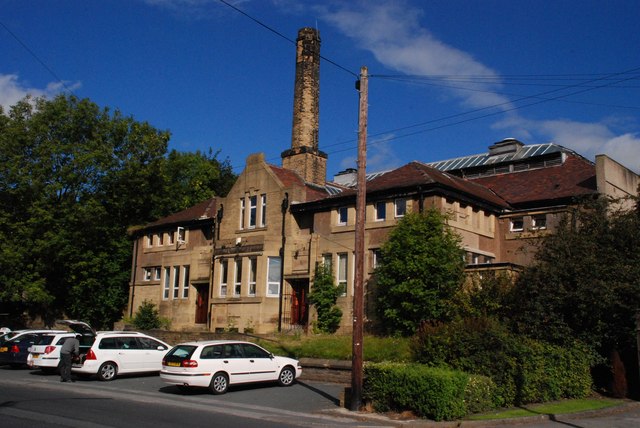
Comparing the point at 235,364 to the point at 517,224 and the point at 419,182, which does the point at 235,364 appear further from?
the point at 517,224

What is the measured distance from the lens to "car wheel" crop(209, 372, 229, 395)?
738 inches

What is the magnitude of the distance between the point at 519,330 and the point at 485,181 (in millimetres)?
A: 18314

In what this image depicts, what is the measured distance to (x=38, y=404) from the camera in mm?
15188

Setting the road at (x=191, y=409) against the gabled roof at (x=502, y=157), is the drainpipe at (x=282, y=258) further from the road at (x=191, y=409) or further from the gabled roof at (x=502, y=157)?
the gabled roof at (x=502, y=157)

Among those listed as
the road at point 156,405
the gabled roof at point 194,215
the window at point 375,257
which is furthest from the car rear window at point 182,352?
the gabled roof at point 194,215

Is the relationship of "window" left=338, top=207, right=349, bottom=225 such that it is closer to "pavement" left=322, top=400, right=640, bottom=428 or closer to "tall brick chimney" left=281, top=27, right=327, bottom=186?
"tall brick chimney" left=281, top=27, right=327, bottom=186

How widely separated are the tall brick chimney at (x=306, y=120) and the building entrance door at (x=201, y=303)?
8478mm

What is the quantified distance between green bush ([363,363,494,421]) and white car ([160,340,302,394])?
446cm

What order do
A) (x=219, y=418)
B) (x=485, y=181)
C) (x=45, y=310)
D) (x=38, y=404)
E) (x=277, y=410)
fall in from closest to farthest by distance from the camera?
(x=219, y=418), (x=38, y=404), (x=277, y=410), (x=485, y=181), (x=45, y=310)

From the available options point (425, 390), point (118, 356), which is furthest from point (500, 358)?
point (118, 356)

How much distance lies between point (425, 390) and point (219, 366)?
21.6 feet

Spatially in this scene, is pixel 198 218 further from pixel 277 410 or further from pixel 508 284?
pixel 277 410

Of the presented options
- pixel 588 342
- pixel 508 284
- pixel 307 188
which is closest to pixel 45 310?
pixel 307 188

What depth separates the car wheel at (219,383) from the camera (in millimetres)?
18750
